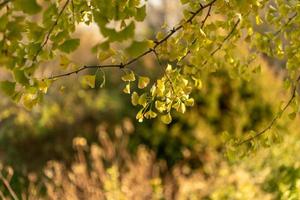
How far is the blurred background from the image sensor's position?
6.12 meters

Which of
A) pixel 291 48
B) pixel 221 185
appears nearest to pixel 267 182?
pixel 221 185

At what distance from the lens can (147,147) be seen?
29.3 ft

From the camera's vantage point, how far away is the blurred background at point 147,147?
6.12 meters

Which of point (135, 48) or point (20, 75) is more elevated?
point (20, 75)

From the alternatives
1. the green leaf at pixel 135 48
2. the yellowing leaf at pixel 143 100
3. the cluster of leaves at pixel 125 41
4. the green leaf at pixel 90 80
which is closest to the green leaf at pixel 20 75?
the cluster of leaves at pixel 125 41

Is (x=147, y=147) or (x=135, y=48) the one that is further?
(x=147, y=147)

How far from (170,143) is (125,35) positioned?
7103 mm

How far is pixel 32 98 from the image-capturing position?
2.21 m

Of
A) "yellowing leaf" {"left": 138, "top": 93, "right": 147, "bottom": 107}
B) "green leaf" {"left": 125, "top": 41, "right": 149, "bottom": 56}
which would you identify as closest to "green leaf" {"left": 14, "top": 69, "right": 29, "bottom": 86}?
"green leaf" {"left": 125, "top": 41, "right": 149, "bottom": 56}

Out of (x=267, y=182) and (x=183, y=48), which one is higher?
(x=267, y=182)

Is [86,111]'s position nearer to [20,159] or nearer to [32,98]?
[20,159]

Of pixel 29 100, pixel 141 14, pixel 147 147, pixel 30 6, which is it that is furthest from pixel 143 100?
pixel 147 147

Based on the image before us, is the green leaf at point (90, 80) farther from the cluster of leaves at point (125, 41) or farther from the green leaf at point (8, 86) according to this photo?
the green leaf at point (8, 86)

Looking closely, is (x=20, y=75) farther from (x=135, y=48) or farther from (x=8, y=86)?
(x=135, y=48)
